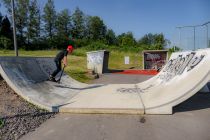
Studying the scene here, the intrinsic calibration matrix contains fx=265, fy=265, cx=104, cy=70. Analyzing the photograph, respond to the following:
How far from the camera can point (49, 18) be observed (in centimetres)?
7588

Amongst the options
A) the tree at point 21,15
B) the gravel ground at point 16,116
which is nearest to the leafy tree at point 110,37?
the tree at point 21,15

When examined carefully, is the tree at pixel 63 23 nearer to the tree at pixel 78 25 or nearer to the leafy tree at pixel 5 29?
the tree at pixel 78 25

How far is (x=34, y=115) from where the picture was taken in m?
6.82

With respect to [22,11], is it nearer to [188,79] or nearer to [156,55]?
[156,55]

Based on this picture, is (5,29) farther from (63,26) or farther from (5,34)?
(63,26)

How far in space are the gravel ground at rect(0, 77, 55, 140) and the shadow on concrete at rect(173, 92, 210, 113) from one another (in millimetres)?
3679

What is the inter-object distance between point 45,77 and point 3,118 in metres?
4.99

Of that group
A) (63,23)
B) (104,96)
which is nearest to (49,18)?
(63,23)

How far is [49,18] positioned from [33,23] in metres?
5.88

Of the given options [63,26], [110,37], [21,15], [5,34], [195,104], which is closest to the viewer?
[195,104]

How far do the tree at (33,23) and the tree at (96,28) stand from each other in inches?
667

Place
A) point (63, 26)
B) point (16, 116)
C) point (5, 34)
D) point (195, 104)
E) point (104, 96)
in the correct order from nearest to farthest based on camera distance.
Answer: point (16, 116)
point (195, 104)
point (104, 96)
point (5, 34)
point (63, 26)

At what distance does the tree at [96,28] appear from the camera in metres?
82.9

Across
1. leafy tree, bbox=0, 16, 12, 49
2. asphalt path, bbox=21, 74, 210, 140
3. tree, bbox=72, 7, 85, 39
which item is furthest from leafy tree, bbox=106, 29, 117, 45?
asphalt path, bbox=21, 74, 210, 140
